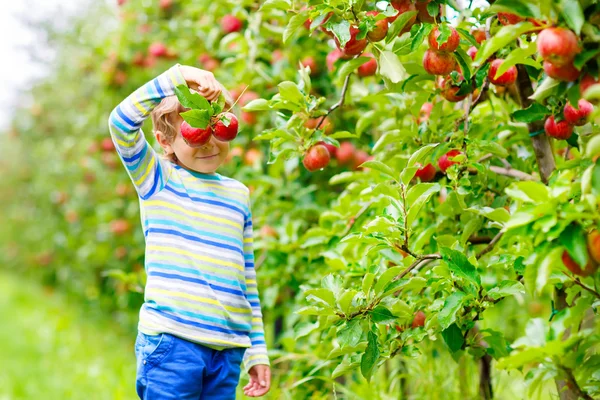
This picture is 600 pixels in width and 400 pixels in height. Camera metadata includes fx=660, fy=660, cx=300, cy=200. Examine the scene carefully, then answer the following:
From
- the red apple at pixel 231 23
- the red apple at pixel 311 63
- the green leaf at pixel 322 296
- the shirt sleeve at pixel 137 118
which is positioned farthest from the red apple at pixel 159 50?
the green leaf at pixel 322 296

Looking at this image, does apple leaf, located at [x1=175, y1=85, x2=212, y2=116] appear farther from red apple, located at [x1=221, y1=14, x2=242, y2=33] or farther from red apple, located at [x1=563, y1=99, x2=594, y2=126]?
red apple, located at [x1=221, y1=14, x2=242, y2=33]

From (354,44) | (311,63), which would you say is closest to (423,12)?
(354,44)

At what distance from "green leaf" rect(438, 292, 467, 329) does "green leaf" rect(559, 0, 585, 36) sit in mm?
592

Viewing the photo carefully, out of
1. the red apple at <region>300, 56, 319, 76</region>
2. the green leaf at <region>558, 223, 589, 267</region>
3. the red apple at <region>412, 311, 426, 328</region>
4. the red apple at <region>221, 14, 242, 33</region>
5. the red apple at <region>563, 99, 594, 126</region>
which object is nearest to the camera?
the green leaf at <region>558, 223, 589, 267</region>

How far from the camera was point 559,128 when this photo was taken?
1440 mm

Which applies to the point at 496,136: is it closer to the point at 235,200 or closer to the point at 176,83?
the point at 235,200

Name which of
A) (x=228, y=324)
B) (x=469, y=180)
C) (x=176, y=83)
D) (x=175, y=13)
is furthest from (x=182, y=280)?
(x=175, y=13)

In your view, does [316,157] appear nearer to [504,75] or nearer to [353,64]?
[353,64]

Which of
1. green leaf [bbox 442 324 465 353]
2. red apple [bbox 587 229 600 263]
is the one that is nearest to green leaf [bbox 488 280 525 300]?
green leaf [bbox 442 324 465 353]

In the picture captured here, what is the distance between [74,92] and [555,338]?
589 cm

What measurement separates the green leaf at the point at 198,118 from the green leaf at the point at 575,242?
0.75 metres

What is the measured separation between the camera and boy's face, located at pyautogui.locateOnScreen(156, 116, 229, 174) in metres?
1.62

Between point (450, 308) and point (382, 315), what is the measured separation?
0.51 feet

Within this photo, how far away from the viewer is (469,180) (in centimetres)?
164
